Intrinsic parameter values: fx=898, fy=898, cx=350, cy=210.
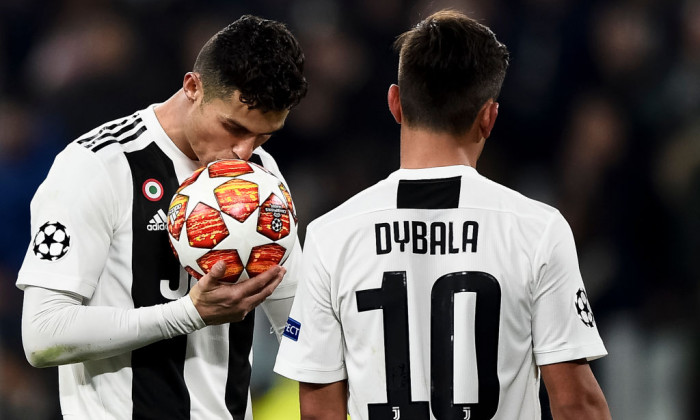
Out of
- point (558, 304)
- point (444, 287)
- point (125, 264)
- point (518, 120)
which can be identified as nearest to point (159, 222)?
point (125, 264)

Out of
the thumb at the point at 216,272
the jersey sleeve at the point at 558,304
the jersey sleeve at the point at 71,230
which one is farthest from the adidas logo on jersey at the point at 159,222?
the jersey sleeve at the point at 558,304

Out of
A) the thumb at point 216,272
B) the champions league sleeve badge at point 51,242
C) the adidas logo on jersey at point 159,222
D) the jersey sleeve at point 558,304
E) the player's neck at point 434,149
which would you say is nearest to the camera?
the jersey sleeve at point 558,304

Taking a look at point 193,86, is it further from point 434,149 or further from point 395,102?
point 434,149

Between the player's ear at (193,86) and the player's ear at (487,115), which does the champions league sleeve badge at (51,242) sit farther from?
the player's ear at (487,115)

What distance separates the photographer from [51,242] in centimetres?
249

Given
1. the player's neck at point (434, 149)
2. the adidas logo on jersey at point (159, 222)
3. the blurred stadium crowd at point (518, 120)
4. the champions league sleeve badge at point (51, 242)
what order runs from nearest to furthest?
1. the player's neck at point (434, 149)
2. the champions league sleeve badge at point (51, 242)
3. the adidas logo on jersey at point (159, 222)
4. the blurred stadium crowd at point (518, 120)

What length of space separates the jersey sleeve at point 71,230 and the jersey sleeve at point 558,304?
4.13 feet

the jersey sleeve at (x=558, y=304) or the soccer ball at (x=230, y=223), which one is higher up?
the soccer ball at (x=230, y=223)

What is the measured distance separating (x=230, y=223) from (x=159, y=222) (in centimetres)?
38

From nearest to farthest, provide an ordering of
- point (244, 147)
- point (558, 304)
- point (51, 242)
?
point (558, 304) → point (51, 242) → point (244, 147)

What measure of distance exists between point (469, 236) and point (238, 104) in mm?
994

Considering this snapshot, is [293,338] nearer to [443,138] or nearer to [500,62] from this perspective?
[443,138]

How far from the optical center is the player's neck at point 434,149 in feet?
6.79

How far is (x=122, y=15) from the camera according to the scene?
5.29 meters
